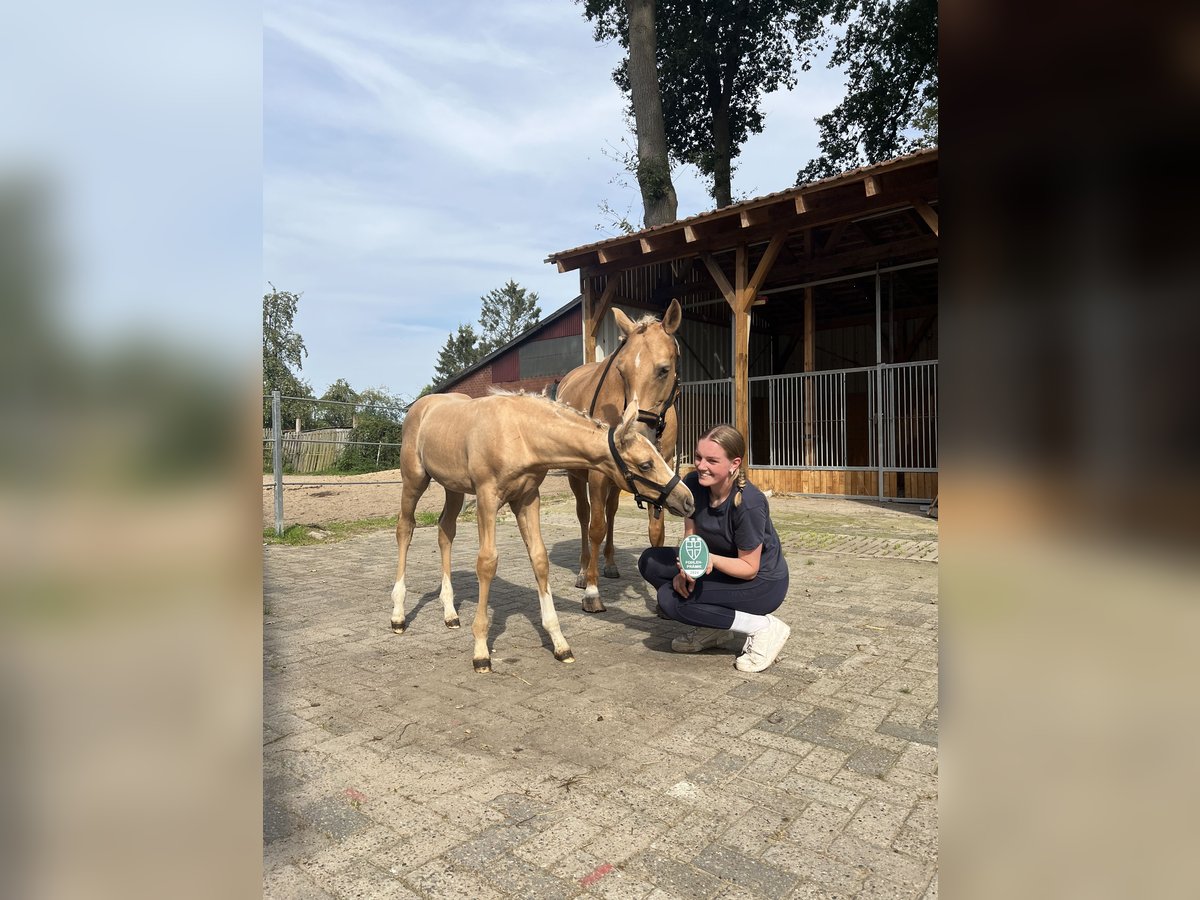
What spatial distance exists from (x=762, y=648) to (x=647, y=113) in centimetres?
1458

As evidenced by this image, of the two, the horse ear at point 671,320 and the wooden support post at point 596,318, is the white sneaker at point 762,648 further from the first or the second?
the wooden support post at point 596,318

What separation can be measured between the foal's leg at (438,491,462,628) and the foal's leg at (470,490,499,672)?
36.5 inches

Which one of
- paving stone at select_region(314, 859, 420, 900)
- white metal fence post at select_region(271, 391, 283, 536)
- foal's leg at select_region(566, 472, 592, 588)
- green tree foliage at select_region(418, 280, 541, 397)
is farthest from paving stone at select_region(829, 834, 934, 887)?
green tree foliage at select_region(418, 280, 541, 397)

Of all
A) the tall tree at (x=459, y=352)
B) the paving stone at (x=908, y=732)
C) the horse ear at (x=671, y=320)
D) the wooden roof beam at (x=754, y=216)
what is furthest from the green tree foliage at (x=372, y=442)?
the tall tree at (x=459, y=352)

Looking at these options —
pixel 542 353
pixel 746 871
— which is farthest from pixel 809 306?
pixel 746 871

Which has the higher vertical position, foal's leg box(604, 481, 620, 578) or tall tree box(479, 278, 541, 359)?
tall tree box(479, 278, 541, 359)

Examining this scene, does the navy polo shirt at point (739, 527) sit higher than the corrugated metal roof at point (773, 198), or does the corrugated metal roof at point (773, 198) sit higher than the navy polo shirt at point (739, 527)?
the corrugated metal roof at point (773, 198)

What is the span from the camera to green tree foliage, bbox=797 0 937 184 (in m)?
20.0

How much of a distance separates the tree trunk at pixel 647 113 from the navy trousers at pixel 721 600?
43.0ft

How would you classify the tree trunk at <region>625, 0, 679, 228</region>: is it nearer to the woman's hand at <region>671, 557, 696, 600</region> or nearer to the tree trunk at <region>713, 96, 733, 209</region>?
the tree trunk at <region>713, 96, 733, 209</region>

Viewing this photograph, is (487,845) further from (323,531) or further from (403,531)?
(323,531)

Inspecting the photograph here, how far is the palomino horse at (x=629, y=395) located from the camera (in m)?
4.95
